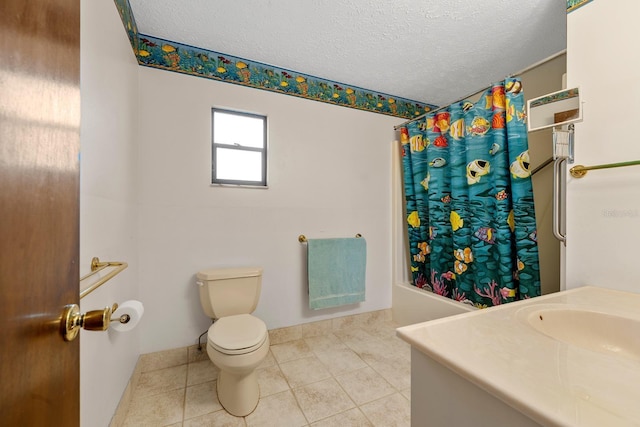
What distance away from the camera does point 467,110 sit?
199 centimetres

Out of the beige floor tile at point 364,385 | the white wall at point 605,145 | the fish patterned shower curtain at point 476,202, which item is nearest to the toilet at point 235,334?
the beige floor tile at point 364,385

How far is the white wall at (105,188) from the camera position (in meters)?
0.98

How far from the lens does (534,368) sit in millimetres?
541

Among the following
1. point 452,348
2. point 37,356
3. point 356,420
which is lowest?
point 356,420

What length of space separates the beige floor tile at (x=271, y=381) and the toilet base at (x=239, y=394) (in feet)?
0.33

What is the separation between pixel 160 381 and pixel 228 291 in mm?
718

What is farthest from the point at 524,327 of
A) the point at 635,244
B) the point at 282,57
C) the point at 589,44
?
the point at 282,57

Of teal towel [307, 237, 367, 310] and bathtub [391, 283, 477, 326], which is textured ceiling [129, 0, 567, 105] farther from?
bathtub [391, 283, 477, 326]

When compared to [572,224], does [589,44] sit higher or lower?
higher

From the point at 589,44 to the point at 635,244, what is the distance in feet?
3.03

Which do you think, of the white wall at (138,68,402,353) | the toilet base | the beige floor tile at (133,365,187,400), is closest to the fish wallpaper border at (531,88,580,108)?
the white wall at (138,68,402,353)

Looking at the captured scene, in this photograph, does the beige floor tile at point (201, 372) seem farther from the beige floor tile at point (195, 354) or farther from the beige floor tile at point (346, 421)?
the beige floor tile at point (346, 421)

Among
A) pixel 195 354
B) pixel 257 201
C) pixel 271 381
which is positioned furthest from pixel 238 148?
pixel 271 381

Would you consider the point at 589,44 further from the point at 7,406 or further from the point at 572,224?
the point at 7,406
